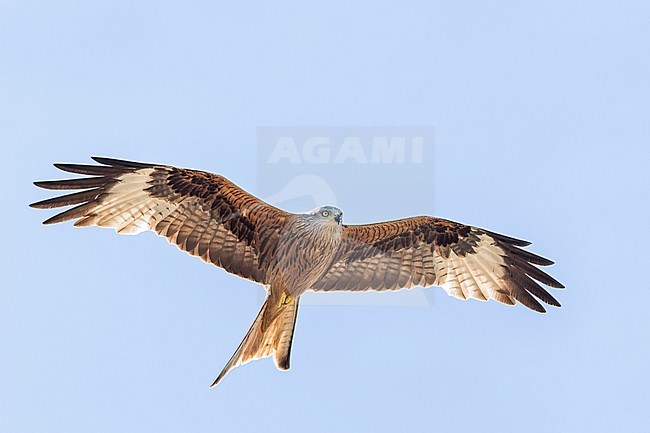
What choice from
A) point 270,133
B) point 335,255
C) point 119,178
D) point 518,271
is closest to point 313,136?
point 270,133

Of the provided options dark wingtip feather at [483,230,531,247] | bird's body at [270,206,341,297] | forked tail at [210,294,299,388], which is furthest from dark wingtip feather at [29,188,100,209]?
dark wingtip feather at [483,230,531,247]

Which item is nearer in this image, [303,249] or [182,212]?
[303,249]

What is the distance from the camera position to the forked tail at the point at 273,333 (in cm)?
1056

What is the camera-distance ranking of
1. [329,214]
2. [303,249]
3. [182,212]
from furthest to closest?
[182,212] < [303,249] < [329,214]

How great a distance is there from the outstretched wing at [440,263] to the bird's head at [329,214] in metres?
0.47

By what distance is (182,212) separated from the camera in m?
10.6

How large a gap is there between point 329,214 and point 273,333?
1511mm

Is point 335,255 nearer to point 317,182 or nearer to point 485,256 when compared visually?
point 317,182

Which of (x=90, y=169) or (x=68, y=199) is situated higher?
(x=90, y=169)

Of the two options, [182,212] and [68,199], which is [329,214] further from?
[68,199]

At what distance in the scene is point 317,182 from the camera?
35.6ft

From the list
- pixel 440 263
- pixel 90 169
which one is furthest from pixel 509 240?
pixel 90 169

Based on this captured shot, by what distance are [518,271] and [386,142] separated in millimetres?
2201

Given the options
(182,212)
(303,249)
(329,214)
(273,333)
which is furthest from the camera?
(273,333)
